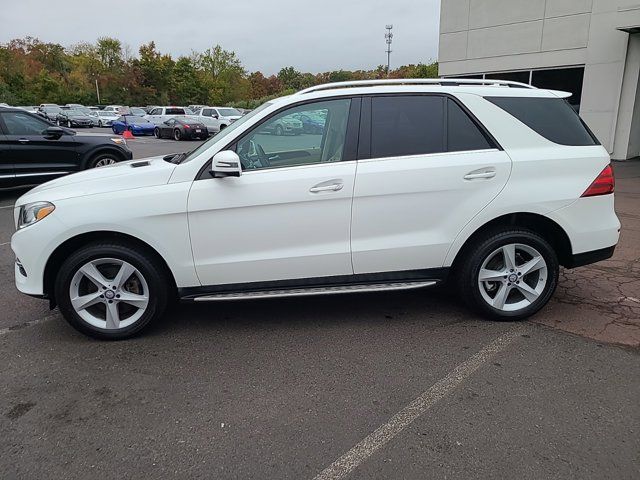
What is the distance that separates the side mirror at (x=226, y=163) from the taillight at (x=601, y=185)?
2679mm

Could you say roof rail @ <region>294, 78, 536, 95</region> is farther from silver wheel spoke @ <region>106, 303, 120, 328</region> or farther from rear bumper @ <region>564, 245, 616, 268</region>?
silver wheel spoke @ <region>106, 303, 120, 328</region>

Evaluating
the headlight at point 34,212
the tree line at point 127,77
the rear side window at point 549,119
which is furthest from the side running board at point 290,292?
the tree line at point 127,77

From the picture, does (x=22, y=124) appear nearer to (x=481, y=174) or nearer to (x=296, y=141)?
(x=296, y=141)

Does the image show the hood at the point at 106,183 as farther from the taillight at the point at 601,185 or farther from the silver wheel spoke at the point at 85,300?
the taillight at the point at 601,185

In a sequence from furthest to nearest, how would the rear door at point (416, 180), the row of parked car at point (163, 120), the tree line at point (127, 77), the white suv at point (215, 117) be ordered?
the tree line at point (127, 77), the white suv at point (215, 117), the row of parked car at point (163, 120), the rear door at point (416, 180)

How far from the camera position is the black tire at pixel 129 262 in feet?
11.6

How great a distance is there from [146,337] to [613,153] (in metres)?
14.6

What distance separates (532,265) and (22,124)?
933cm

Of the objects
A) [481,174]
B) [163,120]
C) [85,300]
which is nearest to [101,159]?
[85,300]

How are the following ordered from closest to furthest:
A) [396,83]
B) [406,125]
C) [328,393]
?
[328,393], [406,125], [396,83]

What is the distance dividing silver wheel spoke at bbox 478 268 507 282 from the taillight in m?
0.89

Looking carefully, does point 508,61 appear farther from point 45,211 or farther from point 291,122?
point 45,211

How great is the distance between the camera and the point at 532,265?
3926 mm

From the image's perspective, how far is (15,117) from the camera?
913cm
